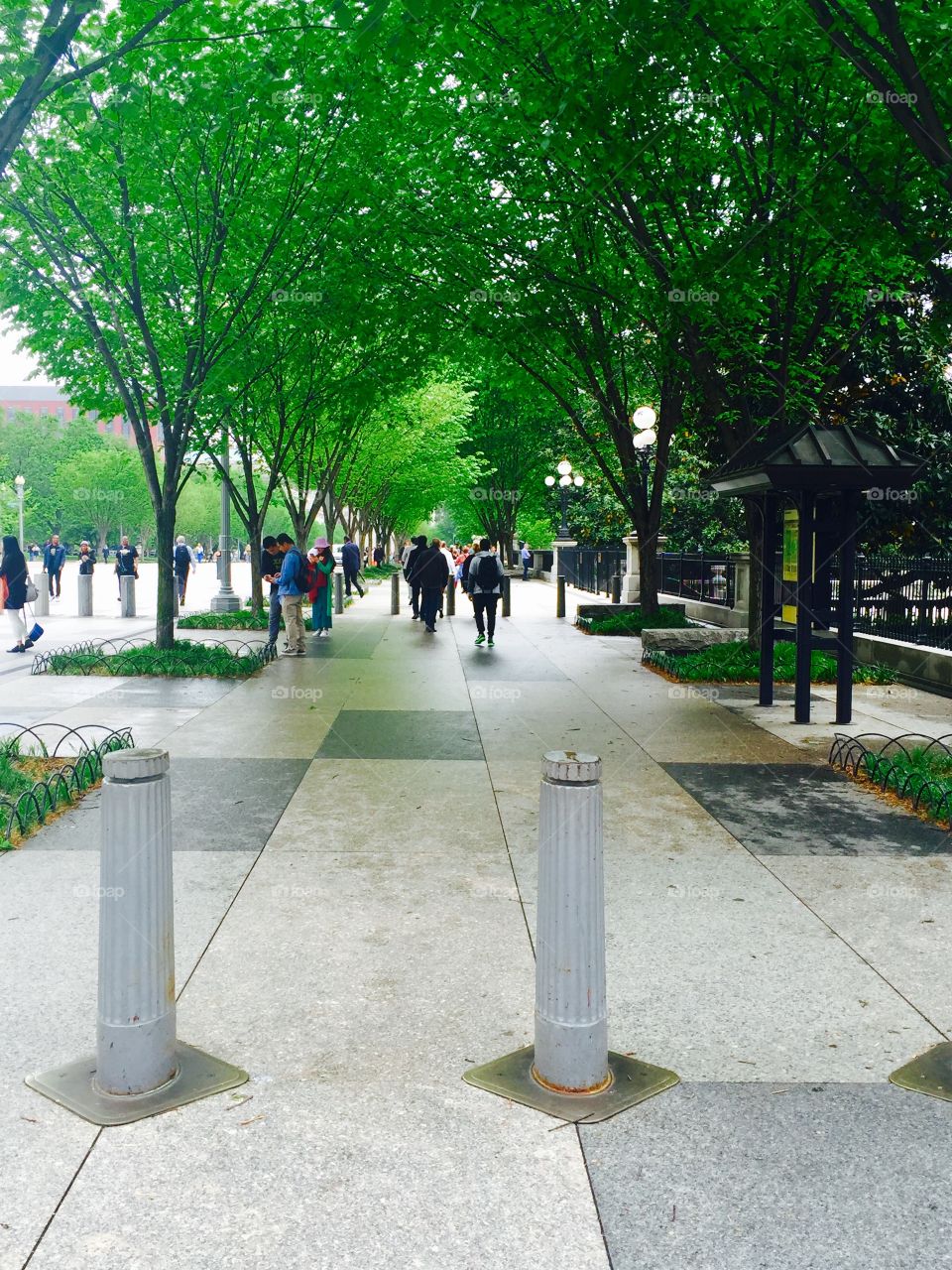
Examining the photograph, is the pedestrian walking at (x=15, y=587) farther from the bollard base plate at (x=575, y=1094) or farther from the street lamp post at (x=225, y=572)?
the bollard base plate at (x=575, y=1094)

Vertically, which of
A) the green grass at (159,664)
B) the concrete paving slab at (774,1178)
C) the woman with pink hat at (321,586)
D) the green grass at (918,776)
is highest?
the woman with pink hat at (321,586)

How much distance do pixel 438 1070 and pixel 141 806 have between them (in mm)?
1290

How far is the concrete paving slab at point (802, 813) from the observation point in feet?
20.7

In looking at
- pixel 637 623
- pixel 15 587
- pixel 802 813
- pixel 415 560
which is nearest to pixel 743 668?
pixel 802 813

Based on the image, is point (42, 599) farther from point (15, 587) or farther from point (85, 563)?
point (15, 587)

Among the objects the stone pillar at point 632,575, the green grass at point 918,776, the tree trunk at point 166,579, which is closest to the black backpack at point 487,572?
the tree trunk at point 166,579

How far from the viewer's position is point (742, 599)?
20.4 m

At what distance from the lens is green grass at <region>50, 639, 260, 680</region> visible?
44.7 ft

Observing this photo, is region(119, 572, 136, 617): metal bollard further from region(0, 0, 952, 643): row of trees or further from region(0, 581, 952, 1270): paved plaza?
region(0, 581, 952, 1270): paved plaza

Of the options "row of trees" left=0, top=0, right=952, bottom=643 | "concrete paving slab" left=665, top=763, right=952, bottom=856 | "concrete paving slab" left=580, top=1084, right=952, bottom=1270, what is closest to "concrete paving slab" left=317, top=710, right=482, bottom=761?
"concrete paving slab" left=665, top=763, right=952, bottom=856

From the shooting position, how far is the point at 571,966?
3.34m

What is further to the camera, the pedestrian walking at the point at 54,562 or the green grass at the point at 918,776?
the pedestrian walking at the point at 54,562

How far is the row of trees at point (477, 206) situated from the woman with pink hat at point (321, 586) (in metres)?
2.66

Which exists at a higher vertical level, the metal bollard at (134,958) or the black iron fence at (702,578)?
the black iron fence at (702,578)
